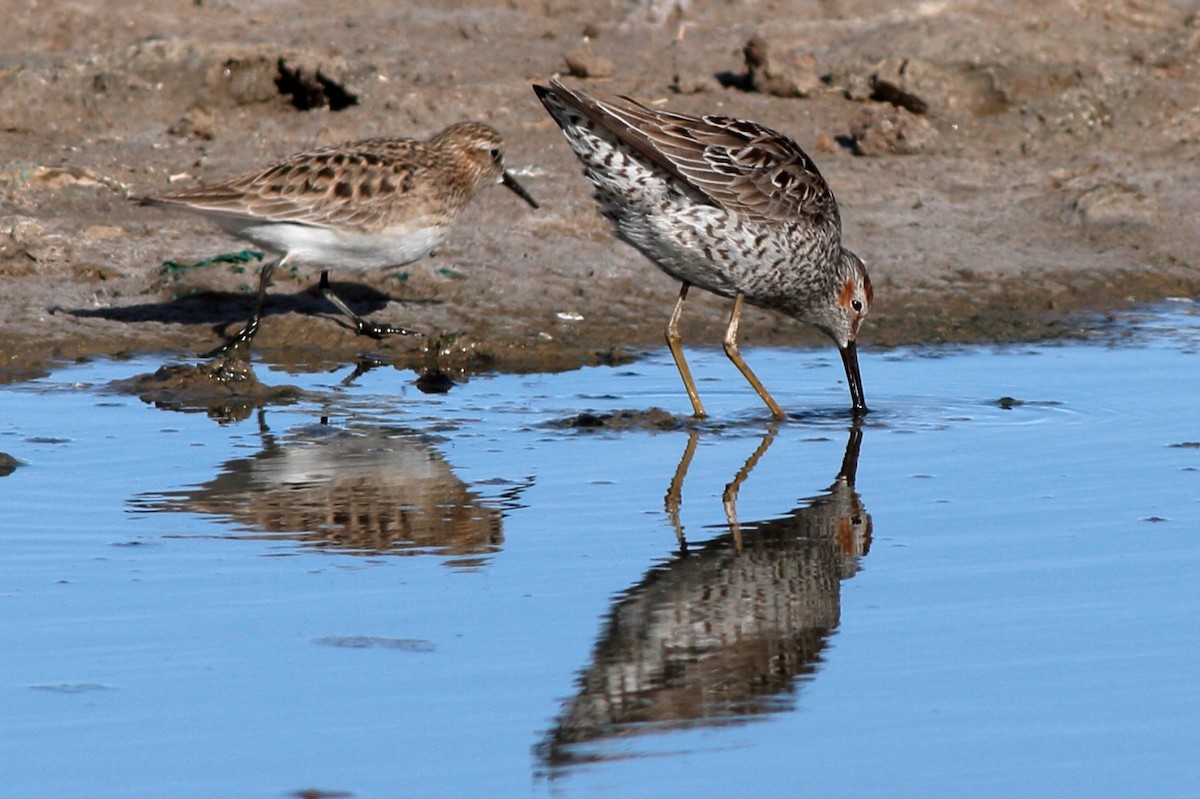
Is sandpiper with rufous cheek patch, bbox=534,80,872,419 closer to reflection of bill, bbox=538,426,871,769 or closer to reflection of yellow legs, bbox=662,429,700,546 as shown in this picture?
reflection of yellow legs, bbox=662,429,700,546

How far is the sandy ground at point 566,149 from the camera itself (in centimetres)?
1009

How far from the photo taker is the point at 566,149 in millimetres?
12211

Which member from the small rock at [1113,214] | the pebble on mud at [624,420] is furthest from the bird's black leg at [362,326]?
the small rock at [1113,214]

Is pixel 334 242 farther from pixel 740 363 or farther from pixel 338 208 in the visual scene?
pixel 740 363

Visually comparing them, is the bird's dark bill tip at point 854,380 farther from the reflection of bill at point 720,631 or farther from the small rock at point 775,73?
the small rock at point 775,73

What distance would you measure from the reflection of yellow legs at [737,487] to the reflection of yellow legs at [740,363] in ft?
0.74

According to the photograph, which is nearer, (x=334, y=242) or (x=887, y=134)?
(x=334, y=242)

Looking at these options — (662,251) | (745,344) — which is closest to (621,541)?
(662,251)

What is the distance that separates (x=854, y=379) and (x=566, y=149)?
13.3ft

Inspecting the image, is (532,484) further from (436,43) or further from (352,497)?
(436,43)

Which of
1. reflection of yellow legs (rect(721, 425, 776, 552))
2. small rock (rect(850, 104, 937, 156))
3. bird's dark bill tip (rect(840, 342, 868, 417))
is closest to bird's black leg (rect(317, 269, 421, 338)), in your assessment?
bird's dark bill tip (rect(840, 342, 868, 417))

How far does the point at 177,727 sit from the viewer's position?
14.7ft

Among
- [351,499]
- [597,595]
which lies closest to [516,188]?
[351,499]

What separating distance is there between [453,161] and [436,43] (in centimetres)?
395
